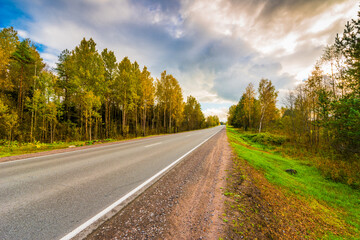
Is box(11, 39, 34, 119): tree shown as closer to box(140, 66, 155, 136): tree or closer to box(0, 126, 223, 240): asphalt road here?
box(140, 66, 155, 136): tree

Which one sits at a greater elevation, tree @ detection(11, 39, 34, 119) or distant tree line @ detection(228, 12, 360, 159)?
tree @ detection(11, 39, 34, 119)

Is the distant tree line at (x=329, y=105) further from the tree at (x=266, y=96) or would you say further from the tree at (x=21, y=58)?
the tree at (x=21, y=58)

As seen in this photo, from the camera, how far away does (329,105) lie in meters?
9.16

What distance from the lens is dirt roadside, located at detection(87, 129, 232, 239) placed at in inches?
82.0

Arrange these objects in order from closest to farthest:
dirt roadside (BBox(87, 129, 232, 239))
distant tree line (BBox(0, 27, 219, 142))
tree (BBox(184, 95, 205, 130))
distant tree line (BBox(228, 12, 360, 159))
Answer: dirt roadside (BBox(87, 129, 232, 239))
distant tree line (BBox(228, 12, 360, 159))
distant tree line (BBox(0, 27, 219, 142))
tree (BBox(184, 95, 205, 130))

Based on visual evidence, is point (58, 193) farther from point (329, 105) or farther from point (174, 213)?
point (329, 105)

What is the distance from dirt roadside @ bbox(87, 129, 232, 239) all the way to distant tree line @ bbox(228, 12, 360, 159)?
29.6 ft

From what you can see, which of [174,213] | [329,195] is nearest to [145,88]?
[174,213]

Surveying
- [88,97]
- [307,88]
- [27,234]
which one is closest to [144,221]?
[27,234]

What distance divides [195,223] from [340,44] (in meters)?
16.1

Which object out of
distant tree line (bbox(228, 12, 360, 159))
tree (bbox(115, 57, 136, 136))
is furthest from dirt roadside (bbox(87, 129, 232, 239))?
tree (bbox(115, 57, 136, 136))

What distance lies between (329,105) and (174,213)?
13.2m

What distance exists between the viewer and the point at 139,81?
22.0m

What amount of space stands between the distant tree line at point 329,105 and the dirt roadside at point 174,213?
9.02m
